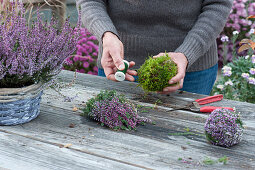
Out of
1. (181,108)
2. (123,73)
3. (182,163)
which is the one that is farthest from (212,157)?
(123,73)

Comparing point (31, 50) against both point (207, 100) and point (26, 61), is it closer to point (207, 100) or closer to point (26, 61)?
point (26, 61)

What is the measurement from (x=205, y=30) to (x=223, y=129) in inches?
35.6

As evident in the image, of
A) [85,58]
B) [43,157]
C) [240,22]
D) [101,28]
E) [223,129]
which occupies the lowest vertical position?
[43,157]

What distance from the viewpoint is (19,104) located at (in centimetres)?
118

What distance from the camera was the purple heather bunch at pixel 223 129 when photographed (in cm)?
110

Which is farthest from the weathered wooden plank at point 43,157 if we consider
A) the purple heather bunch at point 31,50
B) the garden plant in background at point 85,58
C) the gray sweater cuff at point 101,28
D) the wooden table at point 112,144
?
the garden plant in background at point 85,58

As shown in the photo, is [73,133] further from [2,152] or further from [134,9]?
[134,9]

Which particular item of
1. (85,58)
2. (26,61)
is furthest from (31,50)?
(85,58)

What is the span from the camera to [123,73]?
5.07 feet

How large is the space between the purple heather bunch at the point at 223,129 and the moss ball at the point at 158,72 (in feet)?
1.30

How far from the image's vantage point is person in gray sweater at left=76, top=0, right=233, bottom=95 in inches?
70.9

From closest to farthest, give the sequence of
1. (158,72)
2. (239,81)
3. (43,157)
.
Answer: (43,157) → (158,72) → (239,81)

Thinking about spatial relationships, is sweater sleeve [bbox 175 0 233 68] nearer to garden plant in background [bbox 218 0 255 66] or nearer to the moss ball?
the moss ball

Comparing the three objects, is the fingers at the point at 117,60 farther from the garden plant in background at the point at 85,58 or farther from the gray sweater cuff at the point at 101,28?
the garden plant in background at the point at 85,58
